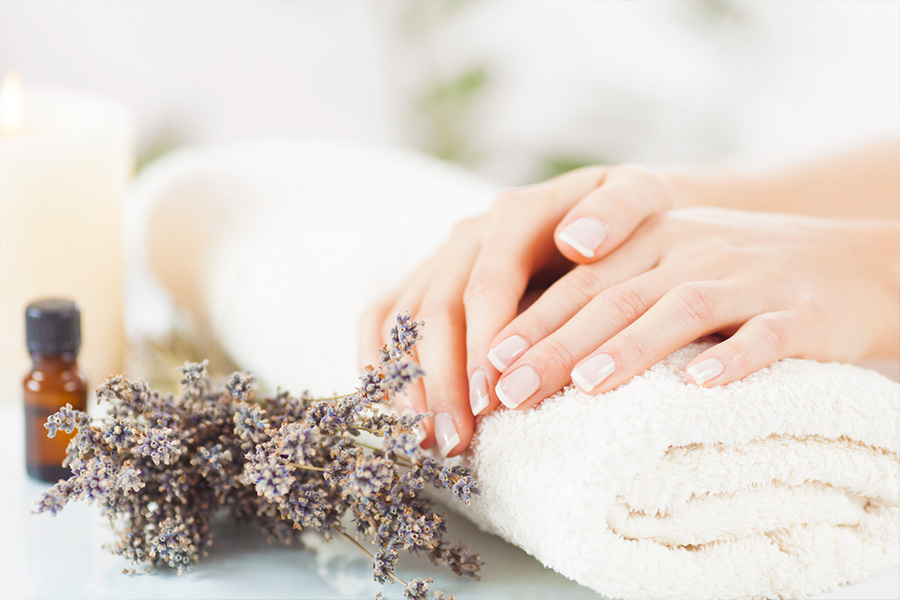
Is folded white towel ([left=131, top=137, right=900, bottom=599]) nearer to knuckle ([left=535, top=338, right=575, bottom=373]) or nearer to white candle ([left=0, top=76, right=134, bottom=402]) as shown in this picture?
knuckle ([left=535, top=338, right=575, bottom=373])

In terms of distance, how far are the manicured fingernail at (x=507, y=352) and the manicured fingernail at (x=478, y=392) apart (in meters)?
0.01

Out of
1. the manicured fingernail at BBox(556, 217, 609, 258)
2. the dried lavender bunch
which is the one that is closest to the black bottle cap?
the dried lavender bunch

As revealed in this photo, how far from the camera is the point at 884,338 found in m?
0.54

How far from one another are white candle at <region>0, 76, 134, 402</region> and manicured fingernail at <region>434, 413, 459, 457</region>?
412 mm

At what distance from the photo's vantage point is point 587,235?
1.76 feet

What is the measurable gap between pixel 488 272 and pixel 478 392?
10 cm

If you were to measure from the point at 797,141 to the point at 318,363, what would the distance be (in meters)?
0.92

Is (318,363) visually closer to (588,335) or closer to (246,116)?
(588,335)

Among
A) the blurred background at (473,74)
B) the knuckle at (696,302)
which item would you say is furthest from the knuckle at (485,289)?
the blurred background at (473,74)

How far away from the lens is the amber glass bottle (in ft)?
1.95

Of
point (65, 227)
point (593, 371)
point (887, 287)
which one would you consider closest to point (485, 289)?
point (593, 371)

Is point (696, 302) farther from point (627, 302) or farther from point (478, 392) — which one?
point (478, 392)

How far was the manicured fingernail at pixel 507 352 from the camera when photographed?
1.59ft

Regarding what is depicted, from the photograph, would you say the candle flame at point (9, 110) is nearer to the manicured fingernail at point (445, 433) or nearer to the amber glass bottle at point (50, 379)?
the amber glass bottle at point (50, 379)
